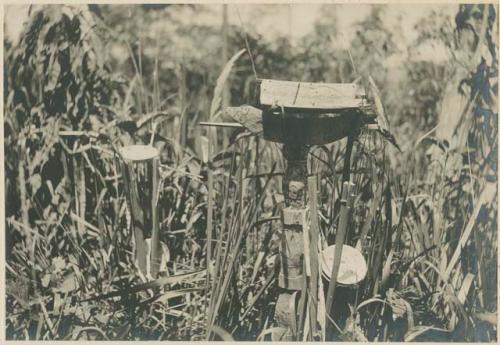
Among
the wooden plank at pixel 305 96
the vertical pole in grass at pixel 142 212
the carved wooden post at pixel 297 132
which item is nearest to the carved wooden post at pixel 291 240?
the carved wooden post at pixel 297 132

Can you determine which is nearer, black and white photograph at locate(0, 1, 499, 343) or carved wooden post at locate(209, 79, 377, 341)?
carved wooden post at locate(209, 79, 377, 341)

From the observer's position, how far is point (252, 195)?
91.1 inches

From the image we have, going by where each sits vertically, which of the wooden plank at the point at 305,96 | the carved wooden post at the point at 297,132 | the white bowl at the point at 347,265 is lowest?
the white bowl at the point at 347,265

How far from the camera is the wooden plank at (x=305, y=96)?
6.00 feet

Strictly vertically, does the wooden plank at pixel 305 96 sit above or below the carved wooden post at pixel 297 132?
above

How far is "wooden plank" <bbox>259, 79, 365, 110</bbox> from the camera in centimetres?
183

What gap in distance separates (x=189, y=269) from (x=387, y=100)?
1.25m

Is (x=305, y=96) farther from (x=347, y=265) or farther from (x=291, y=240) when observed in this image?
(x=347, y=265)

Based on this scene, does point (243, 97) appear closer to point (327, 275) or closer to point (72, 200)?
point (72, 200)

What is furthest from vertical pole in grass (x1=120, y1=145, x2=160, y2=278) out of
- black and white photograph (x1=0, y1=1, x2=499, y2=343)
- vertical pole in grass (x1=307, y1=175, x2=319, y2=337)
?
vertical pole in grass (x1=307, y1=175, x2=319, y2=337)

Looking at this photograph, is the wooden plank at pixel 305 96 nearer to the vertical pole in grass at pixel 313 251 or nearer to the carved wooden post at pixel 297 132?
the carved wooden post at pixel 297 132

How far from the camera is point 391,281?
222 centimetres

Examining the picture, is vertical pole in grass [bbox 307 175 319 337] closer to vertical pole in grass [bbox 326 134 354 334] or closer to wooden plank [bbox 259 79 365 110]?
vertical pole in grass [bbox 326 134 354 334]

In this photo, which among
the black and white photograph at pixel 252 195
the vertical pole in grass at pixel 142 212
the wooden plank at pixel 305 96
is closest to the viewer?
the wooden plank at pixel 305 96
